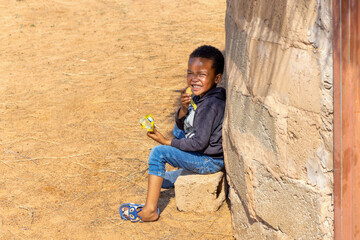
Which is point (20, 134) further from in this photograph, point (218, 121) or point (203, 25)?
point (203, 25)

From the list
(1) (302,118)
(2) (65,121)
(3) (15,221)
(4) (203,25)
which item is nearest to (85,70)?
(2) (65,121)

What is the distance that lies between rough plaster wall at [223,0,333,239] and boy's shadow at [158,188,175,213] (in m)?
0.82

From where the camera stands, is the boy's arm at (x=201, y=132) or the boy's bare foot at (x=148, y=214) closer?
the boy's arm at (x=201, y=132)

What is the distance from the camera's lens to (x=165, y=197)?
402 cm

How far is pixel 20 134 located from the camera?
213 inches

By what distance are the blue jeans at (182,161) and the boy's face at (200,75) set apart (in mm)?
456

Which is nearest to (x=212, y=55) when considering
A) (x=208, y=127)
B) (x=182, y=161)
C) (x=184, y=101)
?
(x=184, y=101)

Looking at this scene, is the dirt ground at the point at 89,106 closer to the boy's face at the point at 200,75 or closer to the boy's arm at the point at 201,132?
the boy's arm at the point at 201,132

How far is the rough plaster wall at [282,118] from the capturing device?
2.20 meters

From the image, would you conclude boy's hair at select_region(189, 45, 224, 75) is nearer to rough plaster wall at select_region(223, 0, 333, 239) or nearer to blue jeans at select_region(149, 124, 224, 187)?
rough plaster wall at select_region(223, 0, 333, 239)

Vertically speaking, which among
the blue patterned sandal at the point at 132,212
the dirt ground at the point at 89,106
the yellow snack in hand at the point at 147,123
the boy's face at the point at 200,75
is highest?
the boy's face at the point at 200,75

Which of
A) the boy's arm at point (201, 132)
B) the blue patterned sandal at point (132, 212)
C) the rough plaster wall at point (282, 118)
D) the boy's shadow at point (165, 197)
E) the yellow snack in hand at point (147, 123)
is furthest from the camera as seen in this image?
the boy's shadow at point (165, 197)

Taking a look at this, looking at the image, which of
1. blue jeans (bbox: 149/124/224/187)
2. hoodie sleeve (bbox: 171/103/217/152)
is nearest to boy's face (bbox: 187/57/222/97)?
hoodie sleeve (bbox: 171/103/217/152)

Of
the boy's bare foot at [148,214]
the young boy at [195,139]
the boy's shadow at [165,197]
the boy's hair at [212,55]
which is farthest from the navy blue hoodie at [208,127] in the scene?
the boy's shadow at [165,197]
